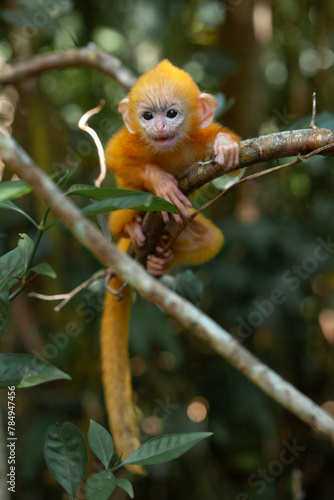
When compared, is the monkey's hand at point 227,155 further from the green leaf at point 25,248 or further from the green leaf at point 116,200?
the green leaf at point 25,248

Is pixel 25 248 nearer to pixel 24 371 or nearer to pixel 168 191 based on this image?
pixel 24 371

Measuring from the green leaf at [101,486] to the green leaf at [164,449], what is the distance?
0.05 metres

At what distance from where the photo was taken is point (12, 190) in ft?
2.97

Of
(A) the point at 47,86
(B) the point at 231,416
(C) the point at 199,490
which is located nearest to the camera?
(C) the point at 199,490

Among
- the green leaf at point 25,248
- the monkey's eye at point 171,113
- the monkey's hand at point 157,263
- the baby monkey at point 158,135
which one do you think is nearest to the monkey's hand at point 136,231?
the baby monkey at point 158,135

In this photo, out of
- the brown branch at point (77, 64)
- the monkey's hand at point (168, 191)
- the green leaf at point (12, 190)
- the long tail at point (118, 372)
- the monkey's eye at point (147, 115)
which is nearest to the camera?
the green leaf at point (12, 190)

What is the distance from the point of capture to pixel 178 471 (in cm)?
288

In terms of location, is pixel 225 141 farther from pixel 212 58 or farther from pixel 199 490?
pixel 199 490

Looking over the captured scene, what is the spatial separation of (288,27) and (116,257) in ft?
13.5

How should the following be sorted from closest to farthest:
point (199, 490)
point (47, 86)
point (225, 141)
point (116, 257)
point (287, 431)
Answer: point (116, 257) < point (225, 141) < point (199, 490) < point (287, 431) < point (47, 86)

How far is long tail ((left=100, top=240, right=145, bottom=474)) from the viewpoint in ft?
5.99

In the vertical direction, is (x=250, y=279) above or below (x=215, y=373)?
above

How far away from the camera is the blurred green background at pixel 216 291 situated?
2.78 m

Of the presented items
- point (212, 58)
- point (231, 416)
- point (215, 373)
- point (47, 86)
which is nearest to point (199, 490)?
point (231, 416)
